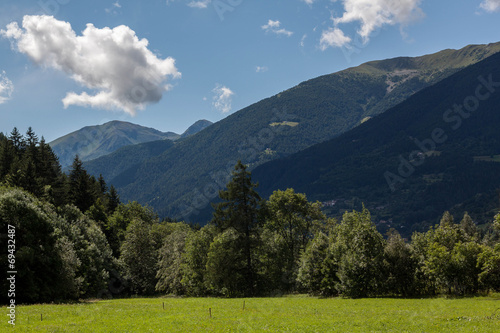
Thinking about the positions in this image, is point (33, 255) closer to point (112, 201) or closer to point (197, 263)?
point (197, 263)

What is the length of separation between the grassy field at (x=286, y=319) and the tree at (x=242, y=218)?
62.8 feet

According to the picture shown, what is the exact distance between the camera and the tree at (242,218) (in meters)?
56.3

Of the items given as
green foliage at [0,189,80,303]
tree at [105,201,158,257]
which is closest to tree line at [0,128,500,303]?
green foliage at [0,189,80,303]

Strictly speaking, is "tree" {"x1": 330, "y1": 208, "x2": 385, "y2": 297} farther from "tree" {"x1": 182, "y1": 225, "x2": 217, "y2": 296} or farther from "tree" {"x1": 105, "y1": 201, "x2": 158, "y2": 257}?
"tree" {"x1": 105, "y1": 201, "x2": 158, "y2": 257}

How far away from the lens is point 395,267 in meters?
47.3

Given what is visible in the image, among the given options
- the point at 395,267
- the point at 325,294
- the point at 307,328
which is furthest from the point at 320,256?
the point at 307,328

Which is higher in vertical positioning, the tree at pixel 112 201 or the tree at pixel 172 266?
the tree at pixel 112 201

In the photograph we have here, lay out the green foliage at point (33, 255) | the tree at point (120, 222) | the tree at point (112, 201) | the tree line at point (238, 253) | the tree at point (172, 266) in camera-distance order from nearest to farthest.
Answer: the green foliage at point (33, 255) < the tree line at point (238, 253) < the tree at point (172, 266) < the tree at point (120, 222) < the tree at point (112, 201)

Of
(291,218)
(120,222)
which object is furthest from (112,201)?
(291,218)

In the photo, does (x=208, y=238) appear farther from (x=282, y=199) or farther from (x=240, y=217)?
(x=282, y=199)

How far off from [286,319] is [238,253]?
86.5 feet

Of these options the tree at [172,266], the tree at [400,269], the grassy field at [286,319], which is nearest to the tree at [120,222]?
the tree at [172,266]

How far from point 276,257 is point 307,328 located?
37880 millimetres

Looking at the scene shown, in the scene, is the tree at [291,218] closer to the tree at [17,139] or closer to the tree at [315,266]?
the tree at [315,266]
